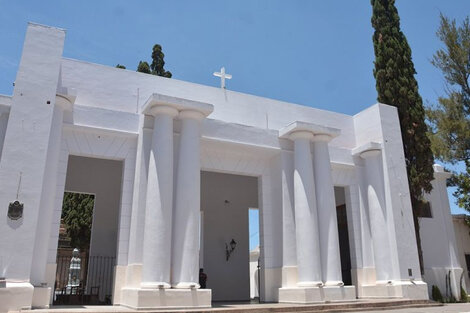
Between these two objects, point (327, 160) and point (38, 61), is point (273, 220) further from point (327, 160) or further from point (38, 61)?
point (38, 61)

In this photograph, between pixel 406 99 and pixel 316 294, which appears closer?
pixel 316 294

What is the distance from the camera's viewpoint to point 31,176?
8.66 meters

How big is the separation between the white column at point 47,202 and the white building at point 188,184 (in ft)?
0.08

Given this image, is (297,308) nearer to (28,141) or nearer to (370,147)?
(370,147)

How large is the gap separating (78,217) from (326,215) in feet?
45.0

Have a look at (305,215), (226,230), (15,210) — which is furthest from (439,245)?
(15,210)

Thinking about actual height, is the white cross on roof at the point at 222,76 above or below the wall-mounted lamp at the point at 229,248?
above

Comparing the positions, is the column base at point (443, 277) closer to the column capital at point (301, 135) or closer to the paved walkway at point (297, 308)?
the paved walkway at point (297, 308)

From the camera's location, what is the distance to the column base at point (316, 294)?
10.5 m

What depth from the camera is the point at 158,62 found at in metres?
22.6

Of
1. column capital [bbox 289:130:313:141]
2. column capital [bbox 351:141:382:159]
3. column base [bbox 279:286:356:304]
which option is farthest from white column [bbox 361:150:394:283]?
column capital [bbox 289:130:313:141]

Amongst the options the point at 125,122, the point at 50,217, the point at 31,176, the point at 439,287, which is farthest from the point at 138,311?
the point at 439,287

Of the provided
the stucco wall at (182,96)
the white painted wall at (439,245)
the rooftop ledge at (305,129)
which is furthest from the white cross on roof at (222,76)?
the white painted wall at (439,245)

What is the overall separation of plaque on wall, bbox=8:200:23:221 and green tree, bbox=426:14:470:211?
1632 cm
